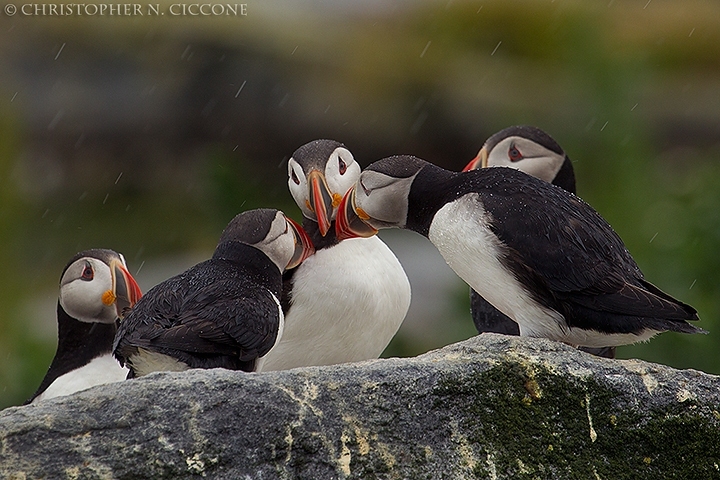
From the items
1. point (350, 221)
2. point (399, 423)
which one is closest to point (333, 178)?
point (350, 221)

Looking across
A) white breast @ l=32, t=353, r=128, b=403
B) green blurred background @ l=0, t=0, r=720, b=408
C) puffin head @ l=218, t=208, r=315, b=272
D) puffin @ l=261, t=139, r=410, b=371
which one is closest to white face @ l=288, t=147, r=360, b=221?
puffin @ l=261, t=139, r=410, b=371

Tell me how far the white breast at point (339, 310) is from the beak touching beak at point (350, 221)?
31 cm

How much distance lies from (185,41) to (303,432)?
13.4 metres

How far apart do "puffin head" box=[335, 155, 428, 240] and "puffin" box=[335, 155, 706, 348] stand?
101mm

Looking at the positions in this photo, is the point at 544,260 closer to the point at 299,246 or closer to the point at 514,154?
the point at 299,246

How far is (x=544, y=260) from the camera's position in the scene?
3730mm

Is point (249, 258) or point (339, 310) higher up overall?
point (249, 258)

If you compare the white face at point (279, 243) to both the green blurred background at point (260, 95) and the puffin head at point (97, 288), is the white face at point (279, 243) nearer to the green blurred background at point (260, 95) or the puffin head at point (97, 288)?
the puffin head at point (97, 288)

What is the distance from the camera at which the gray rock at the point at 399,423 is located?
292 centimetres

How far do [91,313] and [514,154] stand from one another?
2.38m

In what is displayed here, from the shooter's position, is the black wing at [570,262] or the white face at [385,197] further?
the white face at [385,197]

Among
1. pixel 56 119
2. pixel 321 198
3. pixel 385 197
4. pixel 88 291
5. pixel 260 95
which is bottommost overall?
pixel 56 119

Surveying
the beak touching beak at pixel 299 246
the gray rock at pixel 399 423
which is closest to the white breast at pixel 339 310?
the beak touching beak at pixel 299 246

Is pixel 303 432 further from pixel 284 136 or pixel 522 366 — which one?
pixel 284 136
